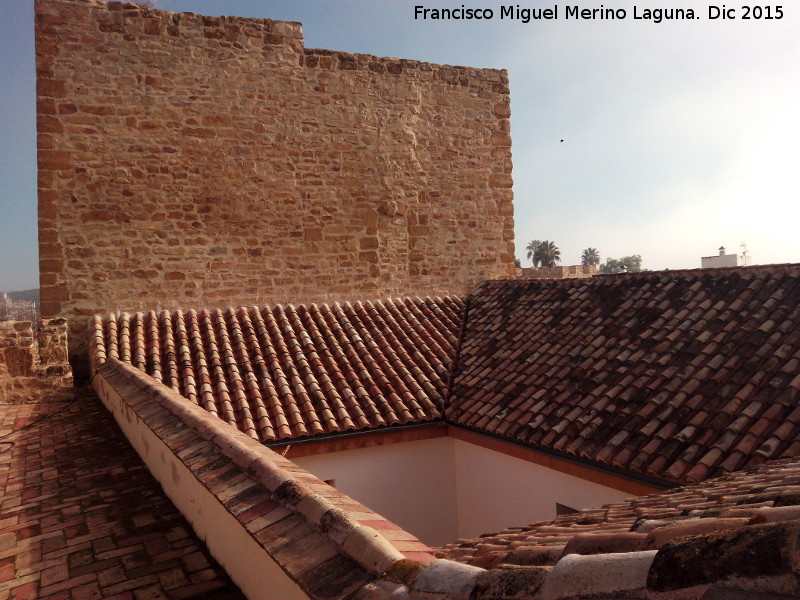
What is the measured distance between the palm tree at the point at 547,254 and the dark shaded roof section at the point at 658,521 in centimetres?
5637

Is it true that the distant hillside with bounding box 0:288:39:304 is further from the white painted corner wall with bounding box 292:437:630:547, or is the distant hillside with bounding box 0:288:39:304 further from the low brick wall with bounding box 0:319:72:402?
the white painted corner wall with bounding box 292:437:630:547

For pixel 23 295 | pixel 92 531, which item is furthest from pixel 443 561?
pixel 23 295

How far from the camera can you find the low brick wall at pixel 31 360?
7.25 metres

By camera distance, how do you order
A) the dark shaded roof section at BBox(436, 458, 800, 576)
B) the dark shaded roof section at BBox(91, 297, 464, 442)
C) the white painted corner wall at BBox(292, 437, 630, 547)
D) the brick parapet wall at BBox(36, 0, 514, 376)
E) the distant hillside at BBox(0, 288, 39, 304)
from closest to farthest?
1. the dark shaded roof section at BBox(436, 458, 800, 576)
2. the white painted corner wall at BBox(292, 437, 630, 547)
3. the dark shaded roof section at BBox(91, 297, 464, 442)
4. the brick parapet wall at BBox(36, 0, 514, 376)
5. the distant hillside at BBox(0, 288, 39, 304)

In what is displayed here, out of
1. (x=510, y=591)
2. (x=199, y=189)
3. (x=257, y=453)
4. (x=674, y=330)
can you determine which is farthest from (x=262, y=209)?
(x=510, y=591)

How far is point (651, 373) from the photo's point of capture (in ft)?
19.5

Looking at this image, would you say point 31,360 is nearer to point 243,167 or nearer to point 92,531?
point 243,167

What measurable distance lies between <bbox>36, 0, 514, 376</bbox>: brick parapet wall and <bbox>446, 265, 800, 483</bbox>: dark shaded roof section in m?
2.61

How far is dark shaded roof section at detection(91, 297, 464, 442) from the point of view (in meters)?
6.59

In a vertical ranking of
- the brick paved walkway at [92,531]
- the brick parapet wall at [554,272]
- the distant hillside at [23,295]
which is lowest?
the brick paved walkway at [92,531]

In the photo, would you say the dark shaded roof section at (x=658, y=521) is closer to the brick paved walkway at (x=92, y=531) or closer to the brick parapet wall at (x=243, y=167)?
the brick paved walkway at (x=92, y=531)

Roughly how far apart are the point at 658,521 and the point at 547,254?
194 ft

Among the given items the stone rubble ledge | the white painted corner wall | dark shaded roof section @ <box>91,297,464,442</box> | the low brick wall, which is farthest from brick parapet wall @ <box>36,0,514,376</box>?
the stone rubble ledge

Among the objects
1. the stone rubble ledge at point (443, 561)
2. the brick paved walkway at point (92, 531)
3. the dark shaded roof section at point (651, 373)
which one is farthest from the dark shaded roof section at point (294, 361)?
the stone rubble ledge at point (443, 561)
